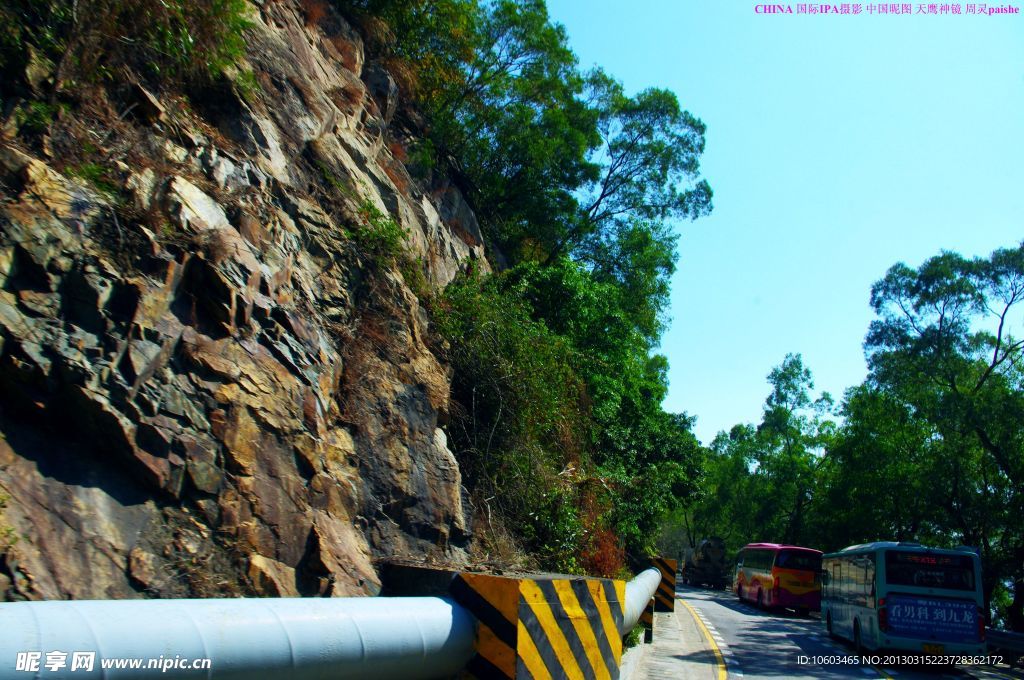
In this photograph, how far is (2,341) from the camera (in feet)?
18.4

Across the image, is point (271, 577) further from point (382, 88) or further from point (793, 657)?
point (382, 88)

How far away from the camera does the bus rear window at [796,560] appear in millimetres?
31422

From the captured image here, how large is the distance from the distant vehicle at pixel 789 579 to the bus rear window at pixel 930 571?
1547 cm

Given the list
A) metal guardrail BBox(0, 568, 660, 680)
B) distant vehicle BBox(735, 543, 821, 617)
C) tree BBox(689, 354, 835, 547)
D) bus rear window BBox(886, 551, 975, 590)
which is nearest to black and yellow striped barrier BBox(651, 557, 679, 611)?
bus rear window BBox(886, 551, 975, 590)

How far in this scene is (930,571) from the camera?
51.9 feet

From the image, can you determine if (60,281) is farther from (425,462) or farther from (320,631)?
(425,462)

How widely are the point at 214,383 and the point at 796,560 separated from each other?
29673mm

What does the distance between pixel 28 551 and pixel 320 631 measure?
2.70m

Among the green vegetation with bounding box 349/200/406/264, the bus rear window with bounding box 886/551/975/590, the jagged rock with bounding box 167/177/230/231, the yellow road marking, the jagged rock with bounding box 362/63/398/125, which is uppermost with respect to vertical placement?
the jagged rock with bounding box 362/63/398/125

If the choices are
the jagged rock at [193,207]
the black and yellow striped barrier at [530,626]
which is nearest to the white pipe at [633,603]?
the black and yellow striped barrier at [530,626]

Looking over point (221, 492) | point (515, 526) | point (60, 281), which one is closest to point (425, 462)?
point (515, 526)

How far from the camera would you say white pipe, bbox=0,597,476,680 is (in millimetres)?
2555

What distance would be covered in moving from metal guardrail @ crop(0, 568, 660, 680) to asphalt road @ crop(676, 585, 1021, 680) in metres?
10.0

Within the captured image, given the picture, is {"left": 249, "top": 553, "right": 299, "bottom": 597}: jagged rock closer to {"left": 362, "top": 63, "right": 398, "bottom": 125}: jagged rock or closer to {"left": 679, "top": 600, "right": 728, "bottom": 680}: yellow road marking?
{"left": 679, "top": 600, "right": 728, "bottom": 680}: yellow road marking
